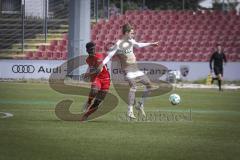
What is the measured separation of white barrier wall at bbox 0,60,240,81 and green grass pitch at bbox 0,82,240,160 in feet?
49.9

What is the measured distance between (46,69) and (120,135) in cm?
2402

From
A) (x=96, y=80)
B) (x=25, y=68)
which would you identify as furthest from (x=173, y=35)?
(x=96, y=80)

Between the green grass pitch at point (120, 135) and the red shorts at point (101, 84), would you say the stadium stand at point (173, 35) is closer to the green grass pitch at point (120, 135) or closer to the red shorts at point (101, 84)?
the green grass pitch at point (120, 135)

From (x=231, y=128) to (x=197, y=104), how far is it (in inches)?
313

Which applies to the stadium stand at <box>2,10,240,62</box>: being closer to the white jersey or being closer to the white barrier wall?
the white barrier wall

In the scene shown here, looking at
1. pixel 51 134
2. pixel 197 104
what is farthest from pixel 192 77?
pixel 51 134

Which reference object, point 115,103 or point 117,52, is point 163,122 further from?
point 115,103

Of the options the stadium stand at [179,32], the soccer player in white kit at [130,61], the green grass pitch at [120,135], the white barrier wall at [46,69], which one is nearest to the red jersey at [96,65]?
the soccer player in white kit at [130,61]

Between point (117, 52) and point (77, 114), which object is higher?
point (117, 52)

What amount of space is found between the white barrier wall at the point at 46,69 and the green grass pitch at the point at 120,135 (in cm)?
1522

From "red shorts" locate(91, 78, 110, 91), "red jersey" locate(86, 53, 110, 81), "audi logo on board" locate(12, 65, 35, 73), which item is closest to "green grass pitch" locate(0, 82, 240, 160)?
"red shorts" locate(91, 78, 110, 91)

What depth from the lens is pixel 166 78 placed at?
37531 mm

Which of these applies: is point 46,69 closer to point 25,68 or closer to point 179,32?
point 25,68

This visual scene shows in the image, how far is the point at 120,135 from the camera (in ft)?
46.9
